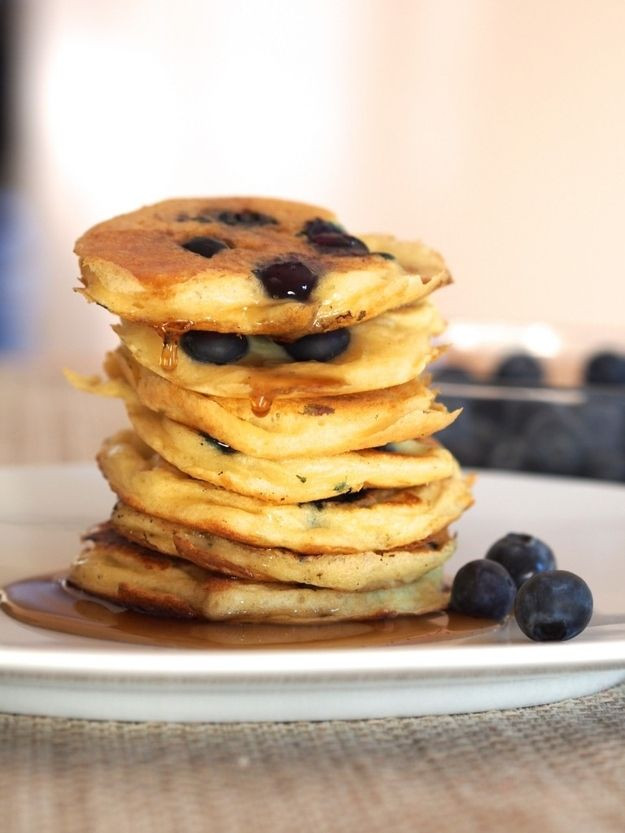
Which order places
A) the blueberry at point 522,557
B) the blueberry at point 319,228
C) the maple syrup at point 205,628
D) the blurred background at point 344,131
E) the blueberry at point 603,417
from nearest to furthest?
the maple syrup at point 205,628, the blueberry at point 319,228, the blueberry at point 522,557, the blueberry at point 603,417, the blurred background at point 344,131

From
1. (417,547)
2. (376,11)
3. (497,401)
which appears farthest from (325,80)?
(417,547)

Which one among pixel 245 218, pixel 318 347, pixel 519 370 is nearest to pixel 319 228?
pixel 245 218

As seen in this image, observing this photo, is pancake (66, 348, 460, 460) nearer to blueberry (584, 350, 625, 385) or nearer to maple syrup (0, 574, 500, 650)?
maple syrup (0, 574, 500, 650)

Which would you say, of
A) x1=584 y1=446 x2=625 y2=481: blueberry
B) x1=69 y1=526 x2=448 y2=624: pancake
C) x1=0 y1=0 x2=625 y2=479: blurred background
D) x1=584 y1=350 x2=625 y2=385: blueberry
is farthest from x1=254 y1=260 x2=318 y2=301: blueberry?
x1=0 y1=0 x2=625 y2=479: blurred background

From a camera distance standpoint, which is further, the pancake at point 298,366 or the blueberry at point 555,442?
the blueberry at point 555,442

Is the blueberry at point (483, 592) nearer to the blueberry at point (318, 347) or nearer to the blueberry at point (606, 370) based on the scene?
the blueberry at point (318, 347)

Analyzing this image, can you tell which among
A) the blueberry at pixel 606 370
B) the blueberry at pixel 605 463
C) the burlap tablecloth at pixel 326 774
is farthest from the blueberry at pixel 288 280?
the blueberry at pixel 606 370

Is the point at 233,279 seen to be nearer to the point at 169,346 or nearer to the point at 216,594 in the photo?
the point at 169,346
